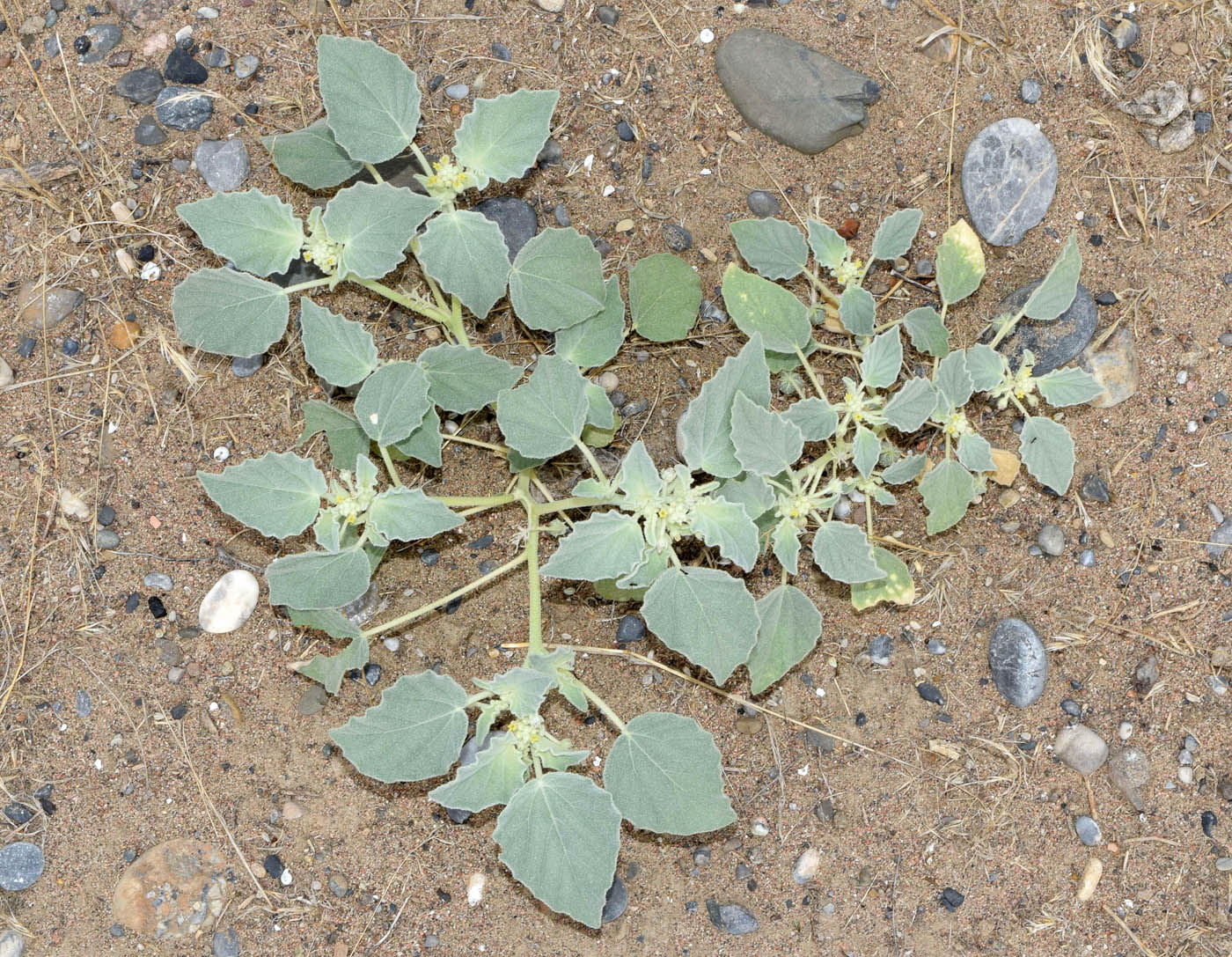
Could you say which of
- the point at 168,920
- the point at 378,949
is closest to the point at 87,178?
the point at 168,920

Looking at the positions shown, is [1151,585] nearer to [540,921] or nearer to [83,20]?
[540,921]

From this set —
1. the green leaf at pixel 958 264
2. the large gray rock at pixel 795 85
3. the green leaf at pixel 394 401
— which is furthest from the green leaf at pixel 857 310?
the green leaf at pixel 394 401

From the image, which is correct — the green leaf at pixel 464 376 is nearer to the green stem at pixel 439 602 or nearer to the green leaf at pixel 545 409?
the green leaf at pixel 545 409

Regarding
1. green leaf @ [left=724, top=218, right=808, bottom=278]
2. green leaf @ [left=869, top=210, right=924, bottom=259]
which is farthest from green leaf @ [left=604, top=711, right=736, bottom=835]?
green leaf @ [left=869, top=210, right=924, bottom=259]

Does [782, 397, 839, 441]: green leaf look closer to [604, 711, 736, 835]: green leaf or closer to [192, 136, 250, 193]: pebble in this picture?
[604, 711, 736, 835]: green leaf

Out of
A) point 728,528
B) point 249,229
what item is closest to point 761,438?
point 728,528
